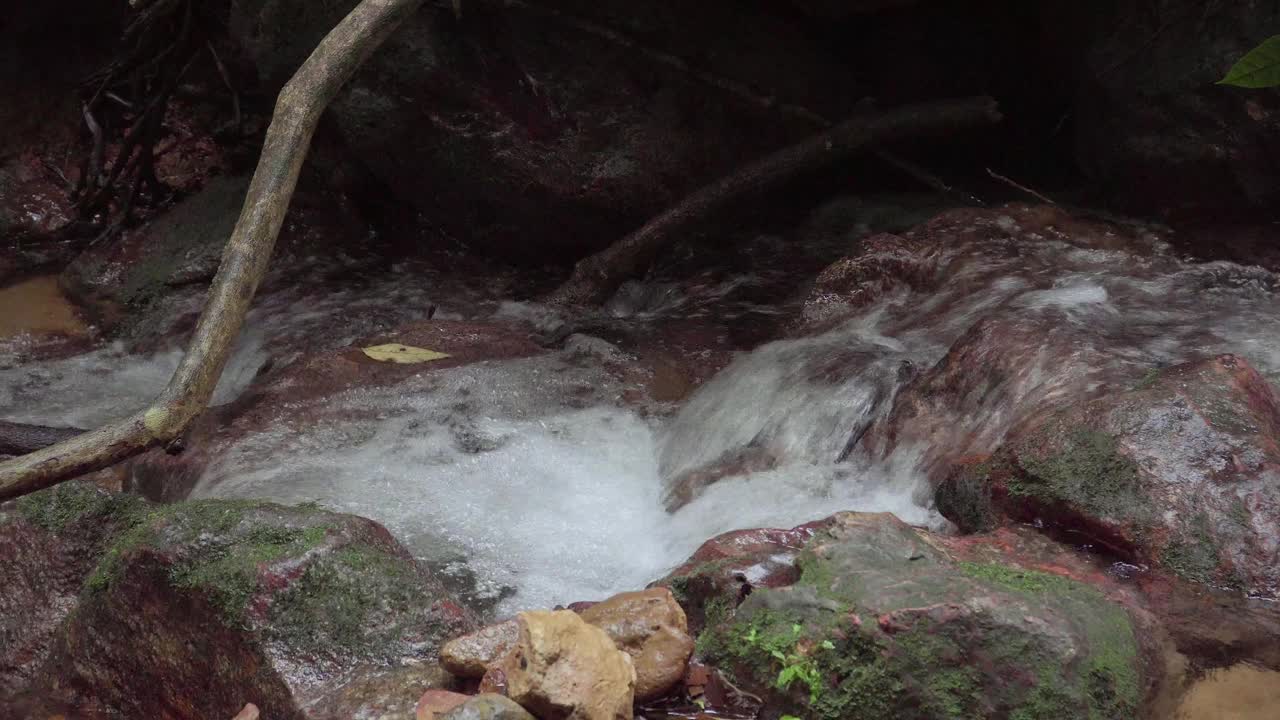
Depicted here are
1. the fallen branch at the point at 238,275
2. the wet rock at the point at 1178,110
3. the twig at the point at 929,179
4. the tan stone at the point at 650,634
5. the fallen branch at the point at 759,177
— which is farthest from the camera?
the twig at the point at 929,179

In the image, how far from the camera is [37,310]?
6164 millimetres

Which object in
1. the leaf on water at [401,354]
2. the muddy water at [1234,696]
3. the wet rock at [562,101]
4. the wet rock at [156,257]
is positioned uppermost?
the wet rock at [562,101]

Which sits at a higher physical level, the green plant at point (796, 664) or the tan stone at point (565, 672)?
the tan stone at point (565, 672)

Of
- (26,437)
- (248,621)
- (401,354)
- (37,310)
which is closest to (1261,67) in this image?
(248,621)

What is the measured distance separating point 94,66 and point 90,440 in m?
5.65

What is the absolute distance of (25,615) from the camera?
3068 mm

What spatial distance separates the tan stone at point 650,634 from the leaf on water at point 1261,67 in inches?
70.0

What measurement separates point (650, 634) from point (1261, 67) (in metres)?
1.93

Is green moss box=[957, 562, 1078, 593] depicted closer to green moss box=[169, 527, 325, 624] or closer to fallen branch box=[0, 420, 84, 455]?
green moss box=[169, 527, 325, 624]

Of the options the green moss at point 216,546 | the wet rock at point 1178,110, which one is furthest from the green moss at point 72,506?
the wet rock at point 1178,110

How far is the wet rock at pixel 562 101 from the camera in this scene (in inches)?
220

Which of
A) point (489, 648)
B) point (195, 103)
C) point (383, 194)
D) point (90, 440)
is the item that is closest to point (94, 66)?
point (195, 103)

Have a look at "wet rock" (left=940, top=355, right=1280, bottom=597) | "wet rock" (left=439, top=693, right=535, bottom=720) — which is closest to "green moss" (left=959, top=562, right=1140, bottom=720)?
"wet rock" (left=940, top=355, right=1280, bottom=597)

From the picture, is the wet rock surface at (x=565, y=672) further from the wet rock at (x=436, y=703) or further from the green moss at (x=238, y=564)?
the green moss at (x=238, y=564)
